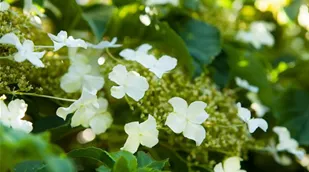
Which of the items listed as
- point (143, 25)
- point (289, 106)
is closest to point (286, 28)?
point (289, 106)

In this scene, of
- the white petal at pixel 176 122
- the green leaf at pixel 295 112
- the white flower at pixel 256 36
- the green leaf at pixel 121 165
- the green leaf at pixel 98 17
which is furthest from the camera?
the white flower at pixel 256 36

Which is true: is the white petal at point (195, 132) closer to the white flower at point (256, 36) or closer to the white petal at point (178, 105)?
the white petal at point (178, 105)

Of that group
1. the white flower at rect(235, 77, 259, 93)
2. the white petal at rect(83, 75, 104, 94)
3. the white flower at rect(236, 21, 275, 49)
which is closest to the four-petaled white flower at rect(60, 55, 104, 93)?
the white petal at rect(83, 75, 104, 94)

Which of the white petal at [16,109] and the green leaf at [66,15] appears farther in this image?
the green leaf at [66,15]

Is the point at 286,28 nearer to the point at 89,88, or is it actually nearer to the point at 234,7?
the point at 234,7

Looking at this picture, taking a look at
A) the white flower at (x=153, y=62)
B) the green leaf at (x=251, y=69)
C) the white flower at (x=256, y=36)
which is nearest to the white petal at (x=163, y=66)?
the white flower at (x=153, y=62)

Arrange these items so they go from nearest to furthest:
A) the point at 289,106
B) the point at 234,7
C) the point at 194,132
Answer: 1. the point at 194,132
2. the point at 289,106
3. the point at 234,7
